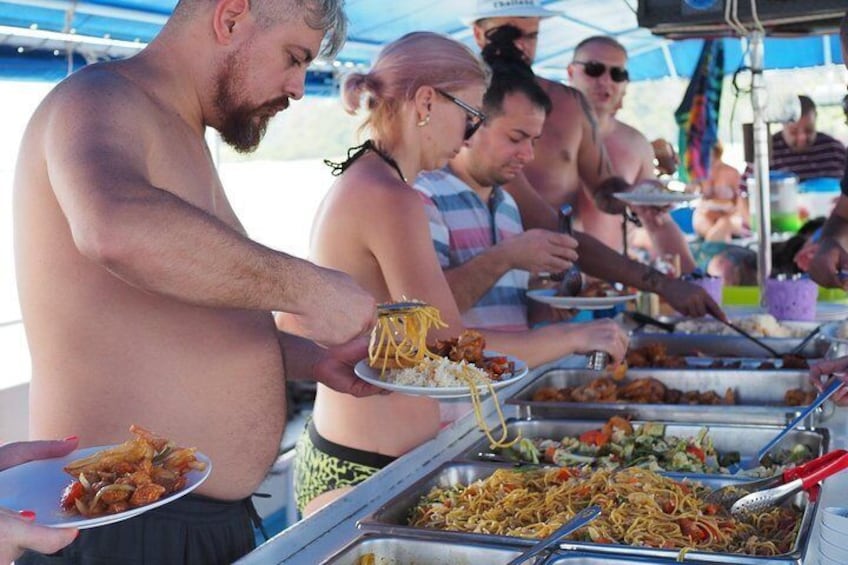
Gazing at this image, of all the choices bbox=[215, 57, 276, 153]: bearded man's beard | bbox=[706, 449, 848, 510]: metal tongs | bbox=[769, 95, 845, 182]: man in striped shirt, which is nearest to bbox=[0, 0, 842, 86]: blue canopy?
bbox=[769, 95, 845, 182]: man in striped shirt

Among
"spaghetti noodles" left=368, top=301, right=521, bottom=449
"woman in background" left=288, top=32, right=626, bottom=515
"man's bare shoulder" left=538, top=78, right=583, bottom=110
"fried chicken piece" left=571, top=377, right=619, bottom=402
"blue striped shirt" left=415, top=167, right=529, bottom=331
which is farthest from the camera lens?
"man's bare shoulder" left=538, top=78, right=583, bottom=110

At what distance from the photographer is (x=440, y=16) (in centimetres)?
787

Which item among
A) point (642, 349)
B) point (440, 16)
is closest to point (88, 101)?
point (642, 349)

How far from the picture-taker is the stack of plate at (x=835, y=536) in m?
1.36

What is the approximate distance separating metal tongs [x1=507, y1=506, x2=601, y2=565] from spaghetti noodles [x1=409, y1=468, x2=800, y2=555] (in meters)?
0.04

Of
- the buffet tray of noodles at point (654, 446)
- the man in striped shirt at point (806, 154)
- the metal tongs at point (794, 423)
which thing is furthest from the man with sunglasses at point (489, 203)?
the man in striped shirt at point (806, 154)

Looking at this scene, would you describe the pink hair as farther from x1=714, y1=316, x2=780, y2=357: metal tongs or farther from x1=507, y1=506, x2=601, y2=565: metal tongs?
x1=714, y1=316, x2=780, y2=357: metal tongs

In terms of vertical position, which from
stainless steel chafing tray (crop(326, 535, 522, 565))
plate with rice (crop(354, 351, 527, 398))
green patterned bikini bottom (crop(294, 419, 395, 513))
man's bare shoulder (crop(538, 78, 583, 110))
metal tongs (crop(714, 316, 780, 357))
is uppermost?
man's bare shoulder (crop(538, 78, 583, 110))

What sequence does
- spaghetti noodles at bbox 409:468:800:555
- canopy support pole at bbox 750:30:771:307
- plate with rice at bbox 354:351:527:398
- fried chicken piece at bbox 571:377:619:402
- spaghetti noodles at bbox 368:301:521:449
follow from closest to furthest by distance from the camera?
spaghetti noodles at bbox 409:468:800:555
plate with rice at bbox 354:351:527:398
spaghetti noodles at bbox 368:301:521:449
fried chicken piece at bbox 571:377:619:402
canopy support pole at bbox 750:30:771:307

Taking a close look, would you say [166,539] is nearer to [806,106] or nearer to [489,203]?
[489,203]

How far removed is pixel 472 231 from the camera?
3.47 meters

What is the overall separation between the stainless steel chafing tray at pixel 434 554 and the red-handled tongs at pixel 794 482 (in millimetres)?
404

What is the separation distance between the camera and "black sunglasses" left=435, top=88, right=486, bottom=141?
2.80m

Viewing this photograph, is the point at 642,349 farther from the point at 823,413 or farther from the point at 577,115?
the point at 577,115
